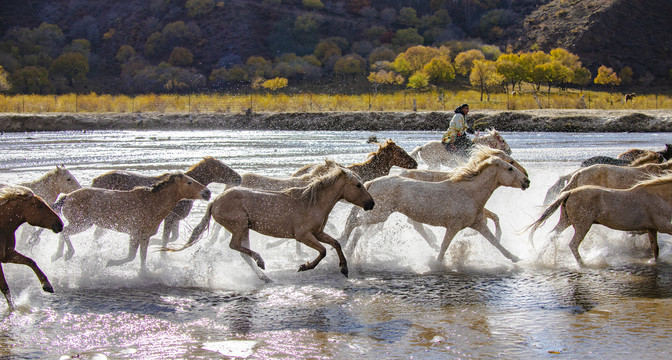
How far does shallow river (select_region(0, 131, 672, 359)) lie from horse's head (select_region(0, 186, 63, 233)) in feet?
2.93

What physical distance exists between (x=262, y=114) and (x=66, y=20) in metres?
92.9

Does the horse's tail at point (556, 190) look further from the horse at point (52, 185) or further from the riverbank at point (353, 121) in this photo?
the riverbank at point (353, 121)

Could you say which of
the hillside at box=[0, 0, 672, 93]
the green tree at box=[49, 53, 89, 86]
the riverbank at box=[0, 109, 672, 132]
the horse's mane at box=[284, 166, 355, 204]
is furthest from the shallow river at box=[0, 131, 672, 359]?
the green tree at box=[49, 53, 89, 86]

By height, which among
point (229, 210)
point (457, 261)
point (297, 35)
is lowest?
point (457, 261)

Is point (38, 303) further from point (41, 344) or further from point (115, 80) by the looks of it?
point (115, 80)

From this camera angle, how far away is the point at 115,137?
118 ft

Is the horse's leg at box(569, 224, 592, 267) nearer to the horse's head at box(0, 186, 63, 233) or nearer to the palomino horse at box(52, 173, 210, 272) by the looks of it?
the palomino horse at box(52, 173, 210, 272)

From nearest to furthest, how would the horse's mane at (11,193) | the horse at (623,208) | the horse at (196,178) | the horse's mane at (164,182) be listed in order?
the horse's mane at (11,193), the horse's mane at (164,182), the horse at (623,208), the horse at (196,178)

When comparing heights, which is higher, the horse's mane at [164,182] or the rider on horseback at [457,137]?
the rider on horseback at [457,137]

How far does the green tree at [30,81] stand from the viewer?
278 feet

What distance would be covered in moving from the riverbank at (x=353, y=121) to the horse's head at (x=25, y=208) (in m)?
31.2

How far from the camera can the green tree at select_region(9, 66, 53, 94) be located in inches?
3342

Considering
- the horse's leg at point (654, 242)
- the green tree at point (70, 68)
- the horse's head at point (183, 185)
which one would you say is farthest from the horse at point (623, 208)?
the green tree at point (70, 68)

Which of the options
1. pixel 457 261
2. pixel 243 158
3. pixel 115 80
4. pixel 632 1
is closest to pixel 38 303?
pixel 457 261
